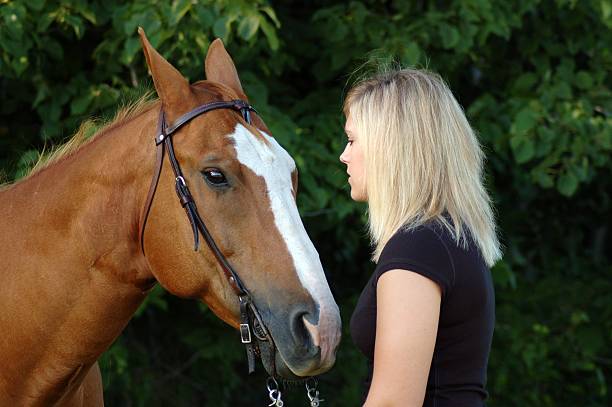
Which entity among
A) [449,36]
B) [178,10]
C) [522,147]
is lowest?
[522,147]

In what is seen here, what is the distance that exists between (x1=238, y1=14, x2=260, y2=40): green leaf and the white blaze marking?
154cm

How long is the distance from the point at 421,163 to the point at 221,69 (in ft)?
2.84

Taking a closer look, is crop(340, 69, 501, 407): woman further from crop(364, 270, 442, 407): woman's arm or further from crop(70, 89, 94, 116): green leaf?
crop(70, 89, 94, 116): green leaf

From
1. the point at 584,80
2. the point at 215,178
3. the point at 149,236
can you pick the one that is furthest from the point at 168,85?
the point at 584,80

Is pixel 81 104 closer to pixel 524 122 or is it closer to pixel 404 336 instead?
pixel 524 122

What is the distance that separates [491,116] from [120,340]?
2458 millimetres

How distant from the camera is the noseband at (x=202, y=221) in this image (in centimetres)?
221

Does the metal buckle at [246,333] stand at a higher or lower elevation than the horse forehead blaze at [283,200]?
lower

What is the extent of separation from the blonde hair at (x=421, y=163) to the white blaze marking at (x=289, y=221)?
0.60 ft

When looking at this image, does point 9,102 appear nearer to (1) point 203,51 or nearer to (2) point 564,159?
(1) point 203,51

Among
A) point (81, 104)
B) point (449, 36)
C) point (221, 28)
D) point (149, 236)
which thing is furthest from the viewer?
point (449, 36)

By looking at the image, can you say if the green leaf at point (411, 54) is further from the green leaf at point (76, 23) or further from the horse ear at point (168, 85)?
the horse ear at point (168, 85)

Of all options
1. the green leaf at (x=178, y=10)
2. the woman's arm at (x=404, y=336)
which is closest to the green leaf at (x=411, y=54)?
the green leaf at (x=178, y=10)

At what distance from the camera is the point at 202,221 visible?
2.28 meters
